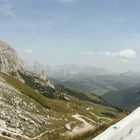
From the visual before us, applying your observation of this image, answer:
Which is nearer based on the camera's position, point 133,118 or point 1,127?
point 133,118

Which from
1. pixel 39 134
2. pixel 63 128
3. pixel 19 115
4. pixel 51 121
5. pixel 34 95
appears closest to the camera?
pixel 39 134

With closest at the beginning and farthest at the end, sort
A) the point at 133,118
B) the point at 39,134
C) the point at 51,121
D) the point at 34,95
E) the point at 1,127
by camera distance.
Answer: the point at 133,118 < the point at 1,127 < the point at 39,134 < the point at 51,121 < the point at 34,95

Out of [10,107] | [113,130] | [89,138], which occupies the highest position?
[113,130]

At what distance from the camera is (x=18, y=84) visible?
164750 millimetres

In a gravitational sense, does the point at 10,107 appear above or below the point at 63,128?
above

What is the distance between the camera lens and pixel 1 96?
115 meters

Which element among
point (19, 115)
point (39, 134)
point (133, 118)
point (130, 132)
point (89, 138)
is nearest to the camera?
point (130, 132)

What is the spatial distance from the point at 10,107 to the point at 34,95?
55.0 m

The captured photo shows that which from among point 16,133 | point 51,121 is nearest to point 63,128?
point 51,121

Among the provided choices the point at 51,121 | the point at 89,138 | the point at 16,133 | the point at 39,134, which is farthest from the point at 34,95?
the point at 89,138

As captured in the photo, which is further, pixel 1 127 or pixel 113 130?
pixel 1 127

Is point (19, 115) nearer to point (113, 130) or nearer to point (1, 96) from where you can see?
point (1, 96)

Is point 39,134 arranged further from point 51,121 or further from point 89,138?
point 89,138

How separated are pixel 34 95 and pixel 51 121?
4481 centimetres
